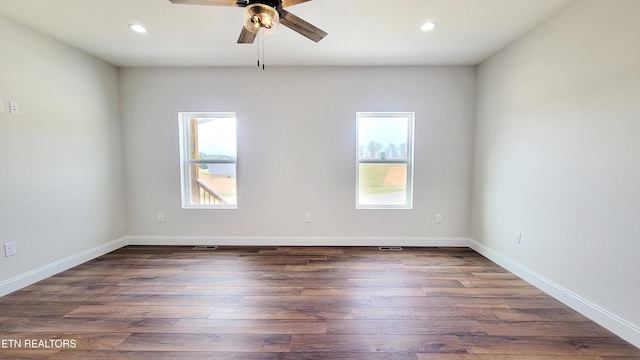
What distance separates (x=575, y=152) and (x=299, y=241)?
3.10 meters

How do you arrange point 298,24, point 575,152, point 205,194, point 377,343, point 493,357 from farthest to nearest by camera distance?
1. point 205,194
2. point 575,152
3. point 298,24
4. point 377,343
5. point 493,357

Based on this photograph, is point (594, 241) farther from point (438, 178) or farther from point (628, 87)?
point (438, 178)

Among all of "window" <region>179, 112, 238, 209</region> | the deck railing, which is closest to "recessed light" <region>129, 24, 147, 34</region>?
"window" <region>179, 112, 238, 209</region>

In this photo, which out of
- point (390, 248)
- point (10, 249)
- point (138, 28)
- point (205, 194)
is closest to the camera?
point (10, 249)

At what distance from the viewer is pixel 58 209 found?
8.98 ft

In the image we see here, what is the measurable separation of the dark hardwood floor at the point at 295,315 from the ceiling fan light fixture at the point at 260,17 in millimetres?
2135

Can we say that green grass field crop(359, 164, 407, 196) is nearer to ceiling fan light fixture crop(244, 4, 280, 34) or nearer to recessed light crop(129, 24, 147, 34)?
ceiling fan light fixture crop(244, 4, 280, 34)

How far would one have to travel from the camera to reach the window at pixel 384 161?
359 cm

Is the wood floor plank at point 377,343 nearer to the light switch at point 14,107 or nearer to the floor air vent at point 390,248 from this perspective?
the floor air vent at point 390,248

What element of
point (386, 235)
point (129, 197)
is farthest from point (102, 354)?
point (386, 235)

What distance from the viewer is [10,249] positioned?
2.33m

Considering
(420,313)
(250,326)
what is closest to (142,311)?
(250,326)

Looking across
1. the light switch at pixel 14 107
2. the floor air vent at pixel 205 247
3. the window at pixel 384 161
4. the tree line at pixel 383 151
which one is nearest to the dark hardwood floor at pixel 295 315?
the floor air vent at pixel 205 247

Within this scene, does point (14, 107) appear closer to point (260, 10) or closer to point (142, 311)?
point (142, 311)
